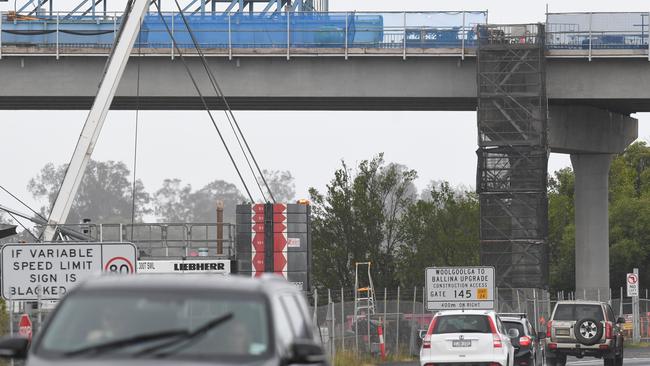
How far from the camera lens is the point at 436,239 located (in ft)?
257

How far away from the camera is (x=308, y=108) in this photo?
56031mm

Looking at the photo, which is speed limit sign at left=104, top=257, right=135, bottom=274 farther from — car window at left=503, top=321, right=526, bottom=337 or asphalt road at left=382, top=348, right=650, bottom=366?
asphalt road at left=382, top=348, right=650, bottom=366

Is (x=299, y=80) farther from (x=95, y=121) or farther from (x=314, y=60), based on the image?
(x=95, y=121)

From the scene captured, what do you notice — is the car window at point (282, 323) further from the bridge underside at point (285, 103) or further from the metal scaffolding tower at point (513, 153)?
the metal scaffolding tower at point (513, 153)

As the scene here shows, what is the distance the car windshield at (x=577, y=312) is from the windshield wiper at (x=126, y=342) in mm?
26726

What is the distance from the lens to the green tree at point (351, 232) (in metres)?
75.2

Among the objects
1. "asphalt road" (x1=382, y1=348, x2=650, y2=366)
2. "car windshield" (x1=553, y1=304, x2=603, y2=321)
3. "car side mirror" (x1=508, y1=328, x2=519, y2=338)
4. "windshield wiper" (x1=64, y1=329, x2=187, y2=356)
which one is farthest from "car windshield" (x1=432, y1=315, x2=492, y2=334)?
"windshield wiper" (x1=64, y1=329, x2=187, y2=356)

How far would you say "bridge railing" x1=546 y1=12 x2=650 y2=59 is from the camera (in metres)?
53.1

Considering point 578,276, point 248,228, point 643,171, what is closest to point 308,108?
point 578,276

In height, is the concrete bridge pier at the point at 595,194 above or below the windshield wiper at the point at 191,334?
above

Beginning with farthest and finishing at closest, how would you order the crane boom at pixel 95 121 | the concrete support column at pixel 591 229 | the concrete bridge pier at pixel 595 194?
the concrete support column at pixel 591 229
the concrete bridge pier at pixel 595 194
the crane boom at pixel 95 121

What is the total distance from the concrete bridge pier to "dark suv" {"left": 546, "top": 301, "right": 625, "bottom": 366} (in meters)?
25.1

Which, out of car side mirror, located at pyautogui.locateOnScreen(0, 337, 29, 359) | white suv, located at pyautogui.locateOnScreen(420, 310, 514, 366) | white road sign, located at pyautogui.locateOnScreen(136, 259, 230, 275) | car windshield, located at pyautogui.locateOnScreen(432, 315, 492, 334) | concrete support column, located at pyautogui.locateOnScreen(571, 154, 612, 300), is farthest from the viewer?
concrete support column, located at pyautogui.locateOnScreen(571, 154, 612, 300)

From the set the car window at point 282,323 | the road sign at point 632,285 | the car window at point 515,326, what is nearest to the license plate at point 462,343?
the car window at point 515,326
